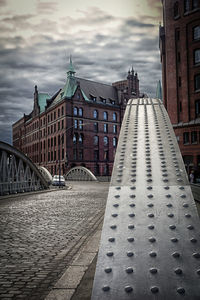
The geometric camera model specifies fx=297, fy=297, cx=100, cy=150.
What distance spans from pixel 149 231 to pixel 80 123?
192 ft

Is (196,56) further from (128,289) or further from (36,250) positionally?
(128,289)

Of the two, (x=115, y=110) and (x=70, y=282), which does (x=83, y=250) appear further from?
(x=115, y=110)

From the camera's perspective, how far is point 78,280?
336cm

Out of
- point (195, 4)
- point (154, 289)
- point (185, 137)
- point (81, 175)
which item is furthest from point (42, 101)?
point (154, 289)

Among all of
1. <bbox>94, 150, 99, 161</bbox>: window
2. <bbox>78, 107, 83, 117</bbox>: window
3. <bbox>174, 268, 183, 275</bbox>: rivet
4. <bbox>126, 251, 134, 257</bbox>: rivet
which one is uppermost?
<bbox>78, 107, 83, 117</bbox>: window

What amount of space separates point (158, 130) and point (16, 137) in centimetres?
10033

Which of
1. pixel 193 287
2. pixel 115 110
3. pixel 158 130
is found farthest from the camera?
pixel 115 110

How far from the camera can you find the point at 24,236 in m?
6.53

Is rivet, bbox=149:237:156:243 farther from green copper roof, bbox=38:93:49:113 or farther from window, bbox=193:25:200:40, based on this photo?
green copper roof, bbox=38:93:49:113

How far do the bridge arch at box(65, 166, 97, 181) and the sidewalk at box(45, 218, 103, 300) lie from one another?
3980cm

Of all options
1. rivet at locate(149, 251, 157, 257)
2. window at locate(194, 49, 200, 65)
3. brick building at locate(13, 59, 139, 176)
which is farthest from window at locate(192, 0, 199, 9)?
rivet at locate(149, 251, 157, 257)

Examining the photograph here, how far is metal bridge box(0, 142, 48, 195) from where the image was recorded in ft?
60.6

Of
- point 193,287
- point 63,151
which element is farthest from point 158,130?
point 63,151

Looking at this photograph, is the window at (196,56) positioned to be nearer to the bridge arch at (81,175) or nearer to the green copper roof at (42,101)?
the bridge arch at (81,175)
